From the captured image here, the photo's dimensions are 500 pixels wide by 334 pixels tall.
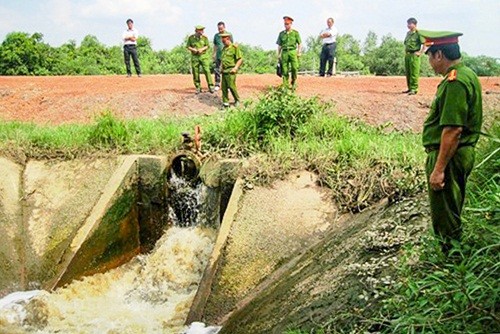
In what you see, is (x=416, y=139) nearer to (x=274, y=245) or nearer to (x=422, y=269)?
(x=274, y=245)

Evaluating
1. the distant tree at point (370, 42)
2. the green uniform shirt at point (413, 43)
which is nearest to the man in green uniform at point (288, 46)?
the green uniform shirt at point (413, 43)

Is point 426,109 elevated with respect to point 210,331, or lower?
elevated

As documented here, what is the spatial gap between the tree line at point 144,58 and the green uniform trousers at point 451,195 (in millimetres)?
16973

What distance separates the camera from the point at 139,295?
6715 millimetres

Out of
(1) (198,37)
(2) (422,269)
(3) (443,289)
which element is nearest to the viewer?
(3) (443,289)

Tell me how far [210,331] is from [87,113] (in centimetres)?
693

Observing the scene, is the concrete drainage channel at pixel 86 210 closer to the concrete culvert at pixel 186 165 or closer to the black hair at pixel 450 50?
the concrete culvert at pixel 186 165

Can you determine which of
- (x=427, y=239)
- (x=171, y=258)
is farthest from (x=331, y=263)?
(x=171, y=258)

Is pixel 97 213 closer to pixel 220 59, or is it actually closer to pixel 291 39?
pixel 220 59

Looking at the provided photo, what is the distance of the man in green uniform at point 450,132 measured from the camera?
11.1 feet

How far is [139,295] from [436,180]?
170 inches

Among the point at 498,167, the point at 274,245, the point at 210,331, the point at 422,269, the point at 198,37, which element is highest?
the point at 198,37

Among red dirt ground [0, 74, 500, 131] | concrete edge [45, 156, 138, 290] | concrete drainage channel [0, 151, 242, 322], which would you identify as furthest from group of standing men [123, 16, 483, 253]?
red dirt ground [0, 74, 500, 131]

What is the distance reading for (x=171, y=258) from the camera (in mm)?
7164
